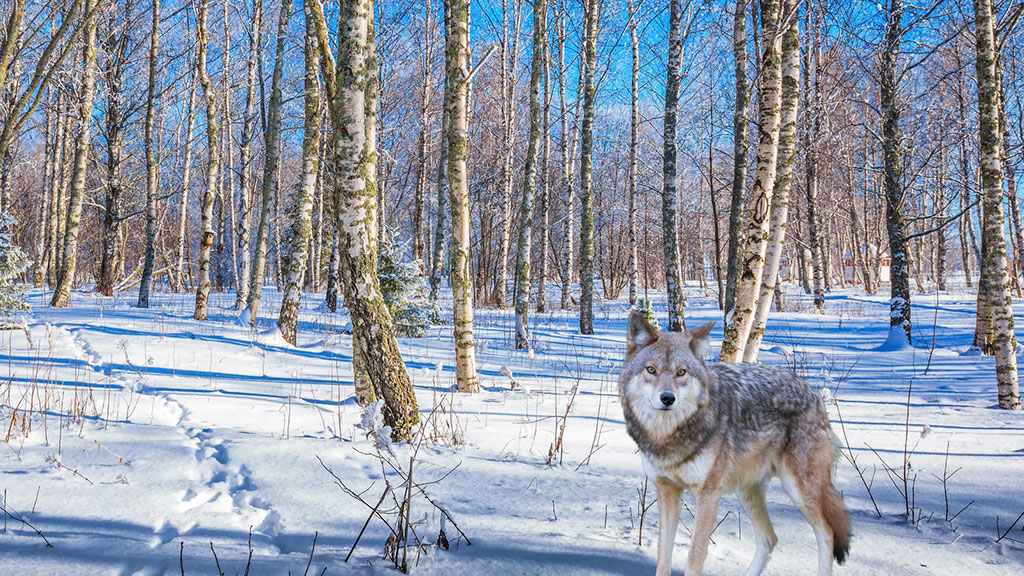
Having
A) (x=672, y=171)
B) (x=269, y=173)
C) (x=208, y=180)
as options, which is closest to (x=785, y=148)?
(x=672, y=171)

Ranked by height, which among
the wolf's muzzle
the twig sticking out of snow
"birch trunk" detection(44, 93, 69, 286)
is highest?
"birch trunk" detection(44, 93, 69, 286)

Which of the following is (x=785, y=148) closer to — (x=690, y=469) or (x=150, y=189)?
(x=690, y=469)

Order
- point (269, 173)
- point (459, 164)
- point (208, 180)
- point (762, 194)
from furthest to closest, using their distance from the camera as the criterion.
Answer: point (269, 173) < point (208, 180) < point (459, 164) < point (762, 194)

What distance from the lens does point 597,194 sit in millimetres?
33812

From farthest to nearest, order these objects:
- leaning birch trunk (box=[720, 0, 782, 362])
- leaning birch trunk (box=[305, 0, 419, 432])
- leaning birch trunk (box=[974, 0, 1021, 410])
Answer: leaning birch trunk (box=[974, 0, 1021, 410])
leaning birch trunk (box=[720, 0, 782, 362])
leaning birch trunk (box=[305, 0, 419, 432])

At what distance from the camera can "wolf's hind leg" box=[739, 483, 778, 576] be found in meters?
2.41

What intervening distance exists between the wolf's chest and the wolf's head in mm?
160

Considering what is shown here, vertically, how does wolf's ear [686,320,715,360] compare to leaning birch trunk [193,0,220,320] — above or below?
below

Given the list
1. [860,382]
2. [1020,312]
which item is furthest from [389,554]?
[1020,312]

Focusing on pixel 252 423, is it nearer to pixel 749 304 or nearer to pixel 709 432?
pixel 709 432

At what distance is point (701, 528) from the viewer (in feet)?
7.25

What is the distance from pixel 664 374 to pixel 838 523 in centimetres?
105

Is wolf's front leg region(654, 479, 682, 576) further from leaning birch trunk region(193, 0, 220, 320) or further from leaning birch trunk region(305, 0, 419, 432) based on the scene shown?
leaning birch trunk region(193, 0, 220, 320)

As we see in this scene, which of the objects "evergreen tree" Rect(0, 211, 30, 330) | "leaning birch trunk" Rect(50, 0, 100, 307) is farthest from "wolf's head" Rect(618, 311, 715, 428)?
"leaning birch trunk" Rect(50, 0, 100, 307)
